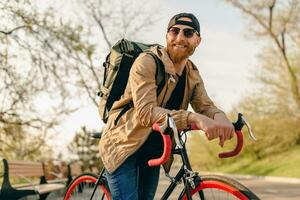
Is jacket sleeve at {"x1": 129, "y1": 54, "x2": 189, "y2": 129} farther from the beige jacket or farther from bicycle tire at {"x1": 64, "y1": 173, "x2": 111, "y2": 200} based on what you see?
bicycle tire at {"x1": 64, "y1": 173, "x2": 111, "y2": 200}

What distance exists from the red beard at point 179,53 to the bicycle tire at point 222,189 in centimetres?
66

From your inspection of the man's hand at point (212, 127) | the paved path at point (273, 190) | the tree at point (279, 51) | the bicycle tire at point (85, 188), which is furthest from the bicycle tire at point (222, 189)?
the tree at point (279, 51)

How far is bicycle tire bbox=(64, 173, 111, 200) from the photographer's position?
160 inches

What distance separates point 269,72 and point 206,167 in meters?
25.7

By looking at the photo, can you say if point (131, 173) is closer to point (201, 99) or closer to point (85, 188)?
point (201, 99)

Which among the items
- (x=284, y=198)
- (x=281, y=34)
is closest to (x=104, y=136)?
Answer: (x=284, y=198)

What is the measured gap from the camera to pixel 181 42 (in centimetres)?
302

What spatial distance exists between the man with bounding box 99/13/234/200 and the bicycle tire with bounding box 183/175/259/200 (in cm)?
19

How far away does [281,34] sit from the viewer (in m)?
30.5

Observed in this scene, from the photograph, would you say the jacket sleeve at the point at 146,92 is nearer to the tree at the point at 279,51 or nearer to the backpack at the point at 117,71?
the backpack at the point at 117,71

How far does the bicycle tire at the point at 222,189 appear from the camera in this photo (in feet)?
8.58

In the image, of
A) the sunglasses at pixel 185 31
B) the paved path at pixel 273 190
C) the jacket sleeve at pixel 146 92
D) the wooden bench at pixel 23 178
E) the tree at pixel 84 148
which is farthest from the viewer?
the tree at pixel 84 148

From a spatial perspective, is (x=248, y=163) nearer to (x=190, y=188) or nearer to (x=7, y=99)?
(x=7, y=99)

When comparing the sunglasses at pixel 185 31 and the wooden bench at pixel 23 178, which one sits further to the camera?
the wooden bench at pixel 23 178
